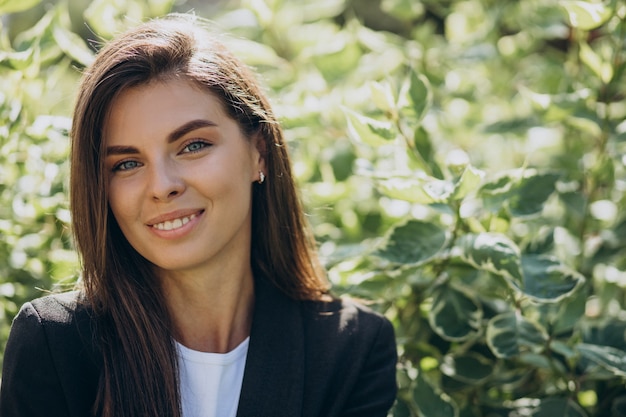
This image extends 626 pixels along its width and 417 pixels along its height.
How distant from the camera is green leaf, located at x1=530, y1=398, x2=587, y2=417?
1.78 meters

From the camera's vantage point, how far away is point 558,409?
1783mm

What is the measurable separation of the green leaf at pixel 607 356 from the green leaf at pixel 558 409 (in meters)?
0.11

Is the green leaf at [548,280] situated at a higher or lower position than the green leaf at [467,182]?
lower

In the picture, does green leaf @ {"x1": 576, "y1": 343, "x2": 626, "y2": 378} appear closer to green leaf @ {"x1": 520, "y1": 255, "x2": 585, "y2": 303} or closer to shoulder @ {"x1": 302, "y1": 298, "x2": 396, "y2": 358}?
green leaf @ {"x1": 520, "y1": 255, "x2": 585, "y2": 303}

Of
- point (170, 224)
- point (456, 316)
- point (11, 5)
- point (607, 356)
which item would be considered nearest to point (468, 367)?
point (456, 316)

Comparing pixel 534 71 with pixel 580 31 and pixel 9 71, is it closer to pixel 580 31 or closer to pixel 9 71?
pixel 580 31

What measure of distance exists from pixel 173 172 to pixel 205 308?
33cm

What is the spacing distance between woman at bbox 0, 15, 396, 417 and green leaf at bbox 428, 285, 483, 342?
119 millimetres

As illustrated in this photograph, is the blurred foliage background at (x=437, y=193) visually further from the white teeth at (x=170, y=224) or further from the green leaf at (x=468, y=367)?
the white teeth at (x=170, y=224)

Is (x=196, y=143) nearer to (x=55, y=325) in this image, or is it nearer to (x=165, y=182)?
(x=165, y=182)

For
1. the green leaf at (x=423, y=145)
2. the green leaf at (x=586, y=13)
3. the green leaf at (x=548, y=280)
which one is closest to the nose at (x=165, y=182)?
the green leaf at (x=423, y=145)

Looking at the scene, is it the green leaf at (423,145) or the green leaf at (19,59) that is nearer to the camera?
the green leaf at (19,59)

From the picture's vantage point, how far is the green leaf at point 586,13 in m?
1.73

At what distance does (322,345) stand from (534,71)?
3.64 feet
